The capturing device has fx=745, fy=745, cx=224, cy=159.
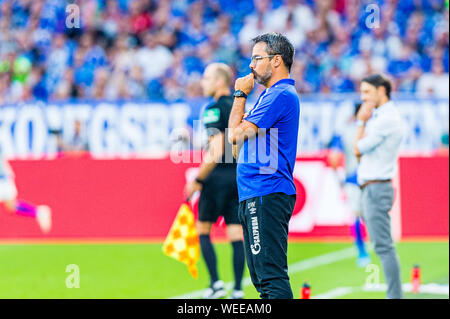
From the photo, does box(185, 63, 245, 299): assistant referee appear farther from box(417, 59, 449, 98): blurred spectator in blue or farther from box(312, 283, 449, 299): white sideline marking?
box(417, 59, 449, 98): blurred spectator in blue

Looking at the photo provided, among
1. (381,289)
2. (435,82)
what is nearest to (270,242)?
(381,289)

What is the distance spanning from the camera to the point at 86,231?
41.3ft

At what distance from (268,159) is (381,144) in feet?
7.61

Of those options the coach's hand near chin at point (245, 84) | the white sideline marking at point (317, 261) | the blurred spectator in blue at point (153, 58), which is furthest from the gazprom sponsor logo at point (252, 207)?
the blurred spectator in blue at point (153, 58)

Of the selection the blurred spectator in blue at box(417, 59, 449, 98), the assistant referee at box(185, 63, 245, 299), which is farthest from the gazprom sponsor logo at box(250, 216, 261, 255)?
the blurred spectator in blue at box(417, 59, 449, 98)

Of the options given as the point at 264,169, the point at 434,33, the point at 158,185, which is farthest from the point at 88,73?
the point at 264,169

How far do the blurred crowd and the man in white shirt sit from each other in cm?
859

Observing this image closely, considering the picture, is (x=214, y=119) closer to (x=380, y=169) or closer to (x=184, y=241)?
(x=184, y=241)

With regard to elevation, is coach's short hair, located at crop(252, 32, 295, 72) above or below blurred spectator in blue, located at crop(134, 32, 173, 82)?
below

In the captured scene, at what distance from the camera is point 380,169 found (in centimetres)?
713

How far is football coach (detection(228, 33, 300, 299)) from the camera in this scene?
16.7 ft

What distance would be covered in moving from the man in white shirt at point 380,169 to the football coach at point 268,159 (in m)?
2.00
